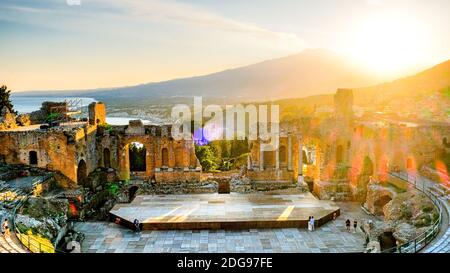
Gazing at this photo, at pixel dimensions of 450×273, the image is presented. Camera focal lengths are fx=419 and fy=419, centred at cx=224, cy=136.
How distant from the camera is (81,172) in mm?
21062

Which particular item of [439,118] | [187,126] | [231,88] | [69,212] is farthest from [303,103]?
[69,212]

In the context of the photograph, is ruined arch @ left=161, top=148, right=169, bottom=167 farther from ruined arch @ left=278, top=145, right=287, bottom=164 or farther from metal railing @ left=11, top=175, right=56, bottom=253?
metal railing @ left=11, top=175, right=56, bottom=253

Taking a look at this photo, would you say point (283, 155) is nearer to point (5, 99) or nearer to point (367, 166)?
point (367, 166)

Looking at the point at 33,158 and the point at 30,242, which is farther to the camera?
the point at 33,158

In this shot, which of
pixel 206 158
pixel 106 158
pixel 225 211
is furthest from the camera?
pixel 206 158

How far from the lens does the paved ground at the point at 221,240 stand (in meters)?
14.8

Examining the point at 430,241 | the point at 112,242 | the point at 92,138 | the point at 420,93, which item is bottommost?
the point at 112,242

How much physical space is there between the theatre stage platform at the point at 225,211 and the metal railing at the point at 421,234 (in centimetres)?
331

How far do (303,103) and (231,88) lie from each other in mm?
7680

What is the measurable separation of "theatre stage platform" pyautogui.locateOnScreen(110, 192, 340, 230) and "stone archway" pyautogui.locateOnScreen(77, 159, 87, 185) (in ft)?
9.91

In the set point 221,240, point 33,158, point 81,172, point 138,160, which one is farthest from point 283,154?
point 33,158

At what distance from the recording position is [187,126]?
23.2m

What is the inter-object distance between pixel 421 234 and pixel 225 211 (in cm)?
819

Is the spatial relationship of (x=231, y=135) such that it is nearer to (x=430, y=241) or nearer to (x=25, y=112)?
(x=25, y=112)
